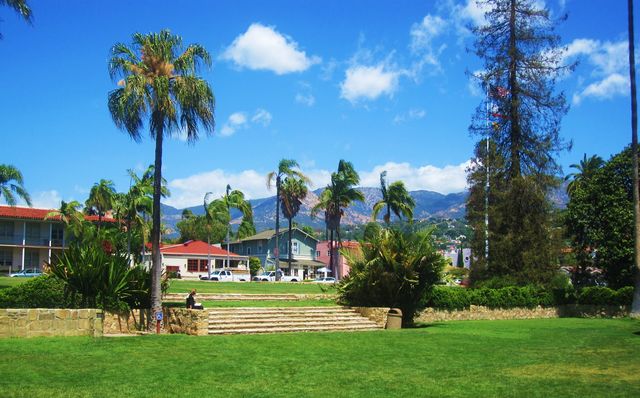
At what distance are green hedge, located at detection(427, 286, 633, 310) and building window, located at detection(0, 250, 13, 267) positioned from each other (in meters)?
54.7

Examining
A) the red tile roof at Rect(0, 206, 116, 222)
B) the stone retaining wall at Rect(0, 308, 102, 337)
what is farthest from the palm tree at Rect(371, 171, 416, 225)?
the stone retaining wall at Rect(0, 308, 102, 337)

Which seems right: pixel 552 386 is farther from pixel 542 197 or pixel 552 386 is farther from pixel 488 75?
pixel 488 75

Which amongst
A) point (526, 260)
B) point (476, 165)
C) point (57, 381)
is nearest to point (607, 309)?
point (526, 260)

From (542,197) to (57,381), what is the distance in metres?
30.4

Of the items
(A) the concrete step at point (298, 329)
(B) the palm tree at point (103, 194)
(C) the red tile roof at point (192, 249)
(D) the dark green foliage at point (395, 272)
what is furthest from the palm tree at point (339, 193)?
(A) the concrete step at point (298, 329)

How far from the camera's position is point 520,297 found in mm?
34219

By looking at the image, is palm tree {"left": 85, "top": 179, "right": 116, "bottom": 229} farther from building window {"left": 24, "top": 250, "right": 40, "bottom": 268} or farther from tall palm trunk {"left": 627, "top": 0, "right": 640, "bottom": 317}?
tall palm trunk {"left": 627, "top": 0, "right": 640, "bottom": 317}

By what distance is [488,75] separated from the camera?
38750 millimetres

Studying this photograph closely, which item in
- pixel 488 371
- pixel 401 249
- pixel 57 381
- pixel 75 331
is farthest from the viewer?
pixel 401 249

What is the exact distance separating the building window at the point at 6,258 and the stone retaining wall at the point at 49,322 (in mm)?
58066

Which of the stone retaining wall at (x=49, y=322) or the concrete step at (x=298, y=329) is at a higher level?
the stone retaining wall at (x=49, y=322)

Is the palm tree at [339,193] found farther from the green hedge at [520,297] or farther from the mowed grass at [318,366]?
the mowed grass at [318,366]

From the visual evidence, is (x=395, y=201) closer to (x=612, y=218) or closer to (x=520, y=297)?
(x=612, y=218)

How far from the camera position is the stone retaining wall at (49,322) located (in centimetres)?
1741
